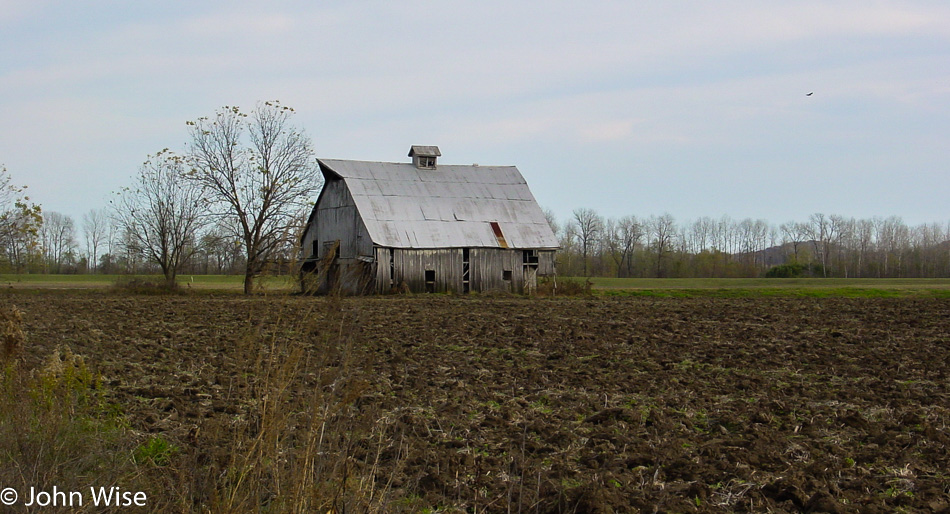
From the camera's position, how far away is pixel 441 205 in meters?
41.2

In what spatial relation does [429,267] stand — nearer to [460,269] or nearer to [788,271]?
[460,269]

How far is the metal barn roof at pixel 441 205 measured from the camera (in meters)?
39.1

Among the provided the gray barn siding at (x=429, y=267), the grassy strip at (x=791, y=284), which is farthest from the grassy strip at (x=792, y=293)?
the gray barn siding at (x=429, y=267)

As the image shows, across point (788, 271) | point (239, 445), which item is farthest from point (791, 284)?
point (239, 445)

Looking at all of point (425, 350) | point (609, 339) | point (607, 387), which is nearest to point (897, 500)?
point (607, 387)

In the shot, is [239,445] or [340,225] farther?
[340,225]

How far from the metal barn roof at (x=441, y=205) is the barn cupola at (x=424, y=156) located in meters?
0.37

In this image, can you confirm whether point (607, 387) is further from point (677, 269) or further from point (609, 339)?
point (677, 269)

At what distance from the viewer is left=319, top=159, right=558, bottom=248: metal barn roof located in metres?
39.1

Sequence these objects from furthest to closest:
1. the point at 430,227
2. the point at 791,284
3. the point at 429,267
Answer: the point at 791,284, the point at 430,227, the point at 429,267

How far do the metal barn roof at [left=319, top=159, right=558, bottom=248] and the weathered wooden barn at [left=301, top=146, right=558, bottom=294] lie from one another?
0.05m

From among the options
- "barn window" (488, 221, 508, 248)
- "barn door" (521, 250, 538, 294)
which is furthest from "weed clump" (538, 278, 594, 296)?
"barn window" (488, 221, 508, 248)

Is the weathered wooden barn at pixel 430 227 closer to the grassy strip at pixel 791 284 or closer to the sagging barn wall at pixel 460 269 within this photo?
the sagging barn wall at pixel 460 269

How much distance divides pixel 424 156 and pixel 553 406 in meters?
35.1
